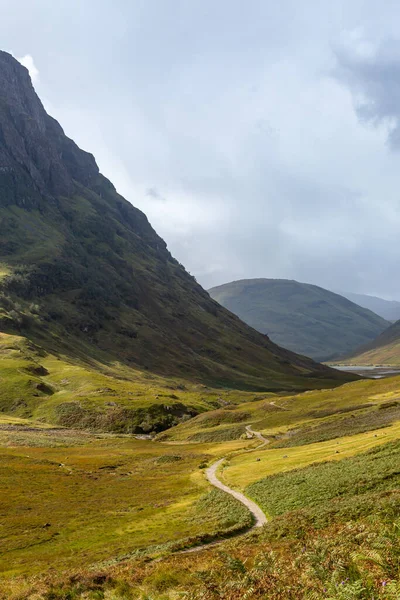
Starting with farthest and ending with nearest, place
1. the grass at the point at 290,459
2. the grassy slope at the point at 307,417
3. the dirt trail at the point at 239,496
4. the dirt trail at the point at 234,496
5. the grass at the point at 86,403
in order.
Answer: the grass at the point at 86,403
the grassy slope at the point at 307,417
the grass at the point at 290,459
the dirt trail at the point at 239,496
the dirt trail at the point at 234,496

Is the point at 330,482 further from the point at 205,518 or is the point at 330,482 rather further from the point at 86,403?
the point at 86,403

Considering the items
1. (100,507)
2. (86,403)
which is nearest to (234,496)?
(100,507)

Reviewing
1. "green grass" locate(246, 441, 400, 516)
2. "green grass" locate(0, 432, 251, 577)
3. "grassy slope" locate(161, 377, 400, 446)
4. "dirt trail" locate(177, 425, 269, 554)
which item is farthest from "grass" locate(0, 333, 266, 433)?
"green grass" locate(246, 441, 400, 516)

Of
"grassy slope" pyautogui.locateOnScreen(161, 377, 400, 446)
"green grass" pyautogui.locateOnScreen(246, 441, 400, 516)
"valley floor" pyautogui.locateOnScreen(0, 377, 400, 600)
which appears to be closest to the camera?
"valley floor" pyautogui.locateOnScreen(0, 377, 400, 600)

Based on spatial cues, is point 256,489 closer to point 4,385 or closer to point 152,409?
point 152,409

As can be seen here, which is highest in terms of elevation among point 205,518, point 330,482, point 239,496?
point 330,482

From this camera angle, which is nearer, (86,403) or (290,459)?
(290,459)

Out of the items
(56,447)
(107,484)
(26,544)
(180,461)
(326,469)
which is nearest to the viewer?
(26,544)

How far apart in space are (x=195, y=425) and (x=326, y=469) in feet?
334

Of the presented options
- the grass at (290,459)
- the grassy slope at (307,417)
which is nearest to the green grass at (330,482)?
the grass at (290,459)

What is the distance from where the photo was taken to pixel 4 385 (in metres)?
178

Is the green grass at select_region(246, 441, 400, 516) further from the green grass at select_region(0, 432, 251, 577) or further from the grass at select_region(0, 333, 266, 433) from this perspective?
the grass at select_region(0, 333, 266, 433)

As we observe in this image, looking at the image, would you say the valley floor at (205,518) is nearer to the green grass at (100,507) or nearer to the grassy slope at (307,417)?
the green grass at (100,507)

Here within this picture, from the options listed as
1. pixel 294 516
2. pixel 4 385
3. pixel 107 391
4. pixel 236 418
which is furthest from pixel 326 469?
pixel 4 385
